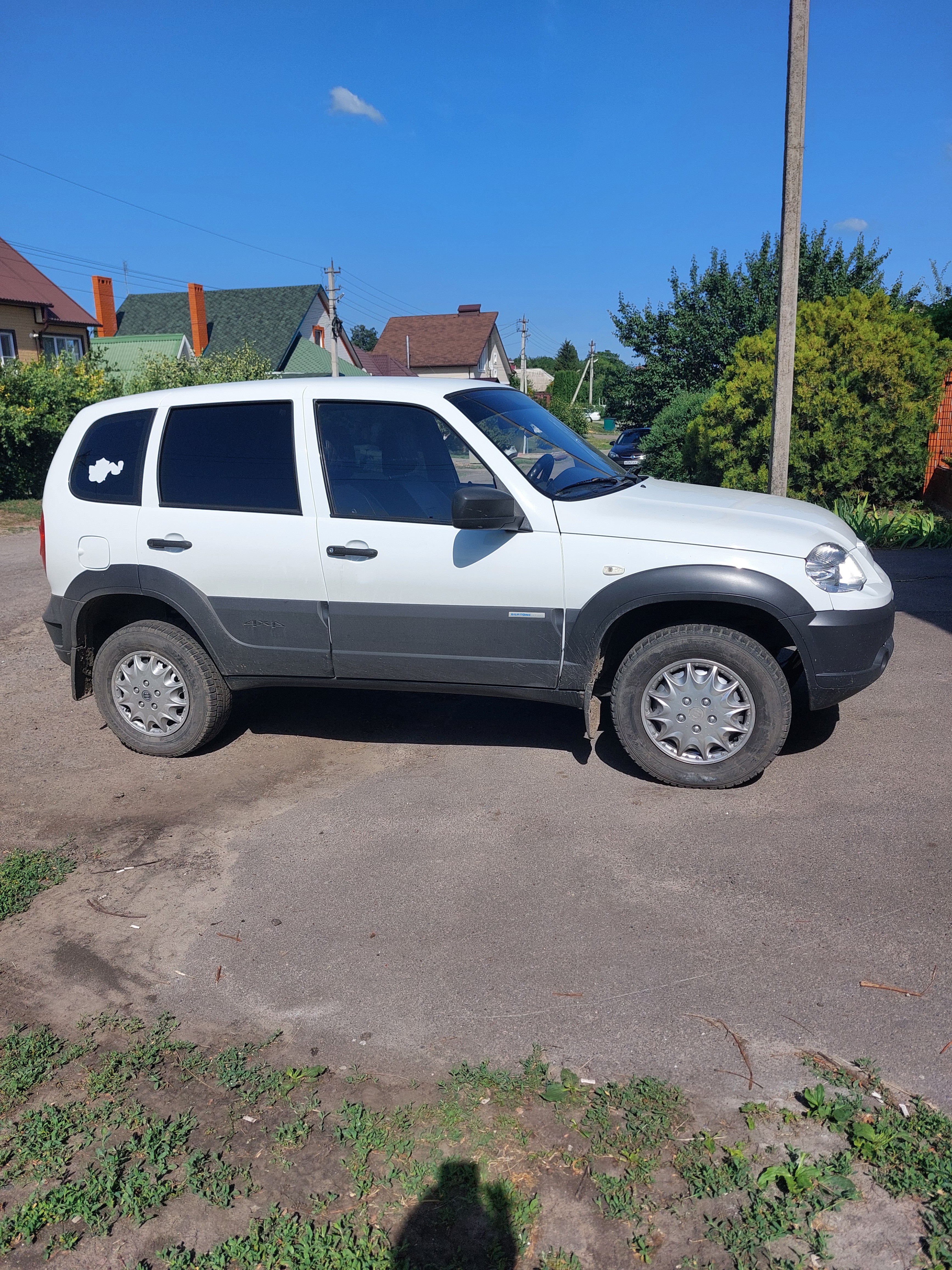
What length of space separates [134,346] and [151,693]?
36.3 meters

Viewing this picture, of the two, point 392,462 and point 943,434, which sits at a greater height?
point 943,434

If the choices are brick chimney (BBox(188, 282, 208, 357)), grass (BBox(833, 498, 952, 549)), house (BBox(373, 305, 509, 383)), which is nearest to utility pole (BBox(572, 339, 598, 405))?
house (BBox(373, 305, 509, 383))

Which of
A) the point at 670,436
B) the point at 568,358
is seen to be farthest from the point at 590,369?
the point at 670,436

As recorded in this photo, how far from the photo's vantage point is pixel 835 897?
3820mm

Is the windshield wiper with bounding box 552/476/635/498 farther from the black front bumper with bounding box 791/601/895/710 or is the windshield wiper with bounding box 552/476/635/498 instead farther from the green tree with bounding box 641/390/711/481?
the green tree with bounding box 641/390/711/481

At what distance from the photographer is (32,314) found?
29.0 meters

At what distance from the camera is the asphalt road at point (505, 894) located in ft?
10.2

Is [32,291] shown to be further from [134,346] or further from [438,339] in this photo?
[438,339]

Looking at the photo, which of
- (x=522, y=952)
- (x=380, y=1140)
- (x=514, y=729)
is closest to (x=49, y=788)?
(x=514, y=729)

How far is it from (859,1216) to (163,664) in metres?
4.30

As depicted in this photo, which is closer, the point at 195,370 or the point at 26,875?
the point at 26,875

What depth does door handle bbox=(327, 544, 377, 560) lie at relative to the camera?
16.0 feet

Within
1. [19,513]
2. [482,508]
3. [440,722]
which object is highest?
[482,508]

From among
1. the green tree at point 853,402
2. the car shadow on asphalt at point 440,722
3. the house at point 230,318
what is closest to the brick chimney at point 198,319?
the house at point 230,318
